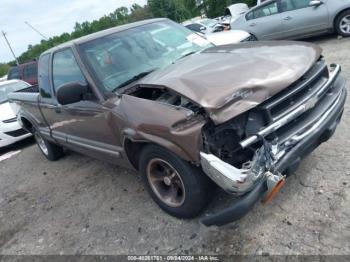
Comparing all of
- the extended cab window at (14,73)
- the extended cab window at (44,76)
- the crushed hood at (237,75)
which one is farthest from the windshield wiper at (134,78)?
the extended cab window at (14,73)

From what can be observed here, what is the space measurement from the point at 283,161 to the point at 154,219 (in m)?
1.52

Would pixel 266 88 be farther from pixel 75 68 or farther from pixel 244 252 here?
pixel 75 68

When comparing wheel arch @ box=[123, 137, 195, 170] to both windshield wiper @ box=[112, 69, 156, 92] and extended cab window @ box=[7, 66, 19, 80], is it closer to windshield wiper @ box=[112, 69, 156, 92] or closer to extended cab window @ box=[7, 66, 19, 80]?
windshield wiper @ box=[112, 69, 156, 92]

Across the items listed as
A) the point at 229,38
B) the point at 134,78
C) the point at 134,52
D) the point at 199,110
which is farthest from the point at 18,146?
the point at 199,110

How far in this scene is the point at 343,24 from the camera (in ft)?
30.3

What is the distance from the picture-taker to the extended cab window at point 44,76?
5143 mm

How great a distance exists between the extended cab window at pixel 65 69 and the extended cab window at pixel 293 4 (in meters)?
7.57

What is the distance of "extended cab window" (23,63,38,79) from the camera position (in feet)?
48.8

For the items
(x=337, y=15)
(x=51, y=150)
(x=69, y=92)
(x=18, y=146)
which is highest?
(x=69, y=92)

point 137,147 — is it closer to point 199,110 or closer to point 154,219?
point 154,219

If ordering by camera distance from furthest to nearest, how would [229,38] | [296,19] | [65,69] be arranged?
1. [296,19]
2. [229,38]
3. [65,69]

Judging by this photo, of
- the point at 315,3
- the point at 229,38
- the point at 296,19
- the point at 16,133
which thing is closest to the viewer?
the point at 229,38

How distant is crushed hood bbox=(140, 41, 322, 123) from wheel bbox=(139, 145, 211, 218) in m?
0.57

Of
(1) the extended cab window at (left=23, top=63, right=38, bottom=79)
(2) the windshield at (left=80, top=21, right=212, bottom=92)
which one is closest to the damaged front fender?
(2) the windshield at (left=80, top=21, right=212, bottom=92)
